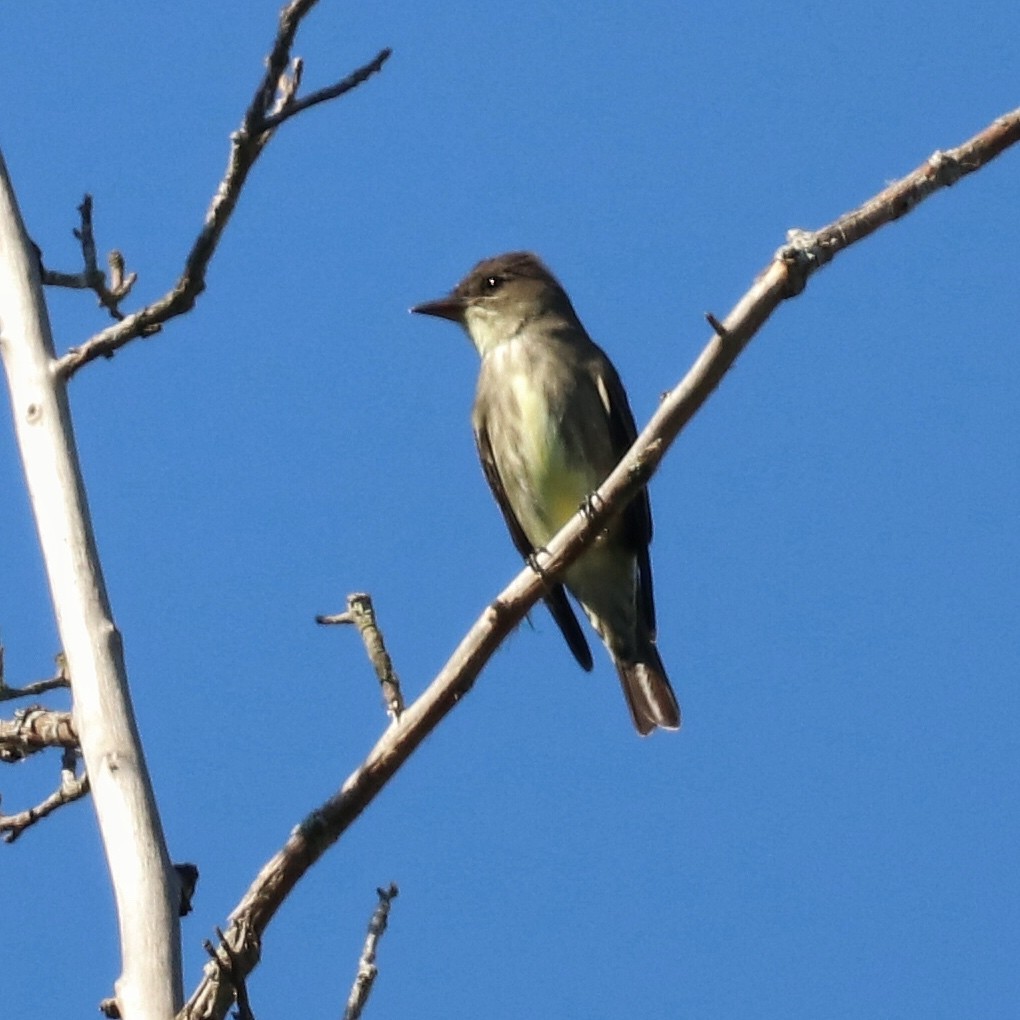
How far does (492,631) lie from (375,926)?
70 cm

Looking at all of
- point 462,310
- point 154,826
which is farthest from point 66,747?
point 462,310

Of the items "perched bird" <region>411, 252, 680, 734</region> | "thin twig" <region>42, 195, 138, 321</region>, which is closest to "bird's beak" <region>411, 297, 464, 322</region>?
"perched bird" <region>411, 252, 680, 734</region>

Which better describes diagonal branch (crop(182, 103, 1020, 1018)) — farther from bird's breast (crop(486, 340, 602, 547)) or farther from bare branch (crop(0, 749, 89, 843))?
bird's breast (crop(486, 340, 602, 547))

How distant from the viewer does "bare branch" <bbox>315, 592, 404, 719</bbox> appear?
173 inches

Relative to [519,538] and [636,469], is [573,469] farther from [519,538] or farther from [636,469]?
[636,469]

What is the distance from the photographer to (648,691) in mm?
8508

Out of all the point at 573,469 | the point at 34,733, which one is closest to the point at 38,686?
the point at 34,733

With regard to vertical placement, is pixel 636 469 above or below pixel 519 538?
below

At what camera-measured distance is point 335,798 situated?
155 inches

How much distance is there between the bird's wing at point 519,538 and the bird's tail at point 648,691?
0.94 ft

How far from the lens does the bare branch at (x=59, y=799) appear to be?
421 centimetres

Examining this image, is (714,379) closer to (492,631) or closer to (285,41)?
(492,631)

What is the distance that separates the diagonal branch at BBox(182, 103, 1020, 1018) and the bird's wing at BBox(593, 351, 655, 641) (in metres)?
4.00

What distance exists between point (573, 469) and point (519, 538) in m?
0.63
